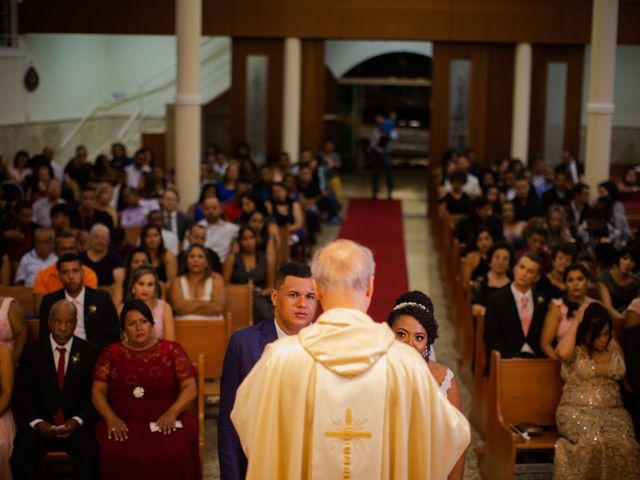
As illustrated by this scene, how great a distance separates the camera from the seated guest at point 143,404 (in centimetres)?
573

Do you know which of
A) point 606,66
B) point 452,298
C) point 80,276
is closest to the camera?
point 80,276

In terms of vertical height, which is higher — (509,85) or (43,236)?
(509,85)

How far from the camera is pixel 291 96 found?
17.1 m

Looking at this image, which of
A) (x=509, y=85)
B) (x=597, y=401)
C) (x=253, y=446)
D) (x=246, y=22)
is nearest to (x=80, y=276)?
(x=597, y=401)

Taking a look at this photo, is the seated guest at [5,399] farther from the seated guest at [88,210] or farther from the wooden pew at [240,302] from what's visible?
the seated guest at [88,210]

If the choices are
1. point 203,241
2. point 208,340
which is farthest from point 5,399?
point 203,241

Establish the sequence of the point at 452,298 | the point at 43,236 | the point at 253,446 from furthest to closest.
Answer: the point at 452,298
the point at 43,236
the point at 253,446

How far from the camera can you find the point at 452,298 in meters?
10.6

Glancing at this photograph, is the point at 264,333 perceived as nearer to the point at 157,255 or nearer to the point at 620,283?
the point at 620,283

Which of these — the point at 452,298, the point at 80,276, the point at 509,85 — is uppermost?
the point at 509,85

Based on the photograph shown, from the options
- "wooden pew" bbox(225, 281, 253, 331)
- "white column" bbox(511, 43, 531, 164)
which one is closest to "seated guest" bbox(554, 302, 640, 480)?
"wooden pew" bbox(225, 281, 253, 331)

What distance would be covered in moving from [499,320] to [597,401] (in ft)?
3.96

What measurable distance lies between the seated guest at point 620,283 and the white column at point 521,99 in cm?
928

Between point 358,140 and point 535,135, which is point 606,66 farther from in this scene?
point 358,140
